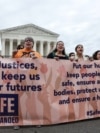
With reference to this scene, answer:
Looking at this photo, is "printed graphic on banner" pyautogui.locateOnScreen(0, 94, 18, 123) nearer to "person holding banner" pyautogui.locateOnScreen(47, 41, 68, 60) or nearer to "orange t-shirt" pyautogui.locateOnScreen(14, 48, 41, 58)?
"orange t-shirt" pyautogui.locateOnScreen(14, 48, 41, 58)

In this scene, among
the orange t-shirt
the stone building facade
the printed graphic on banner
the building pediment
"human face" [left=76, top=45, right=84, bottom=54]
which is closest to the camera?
the printed graphic on banner

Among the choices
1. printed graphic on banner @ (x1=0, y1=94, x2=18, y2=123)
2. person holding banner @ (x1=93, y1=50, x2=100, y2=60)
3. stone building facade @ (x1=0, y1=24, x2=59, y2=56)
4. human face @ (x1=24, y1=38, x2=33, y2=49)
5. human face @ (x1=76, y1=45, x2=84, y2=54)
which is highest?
stone building facade @ (x1=0, y1=24, x2=59, y2=56)

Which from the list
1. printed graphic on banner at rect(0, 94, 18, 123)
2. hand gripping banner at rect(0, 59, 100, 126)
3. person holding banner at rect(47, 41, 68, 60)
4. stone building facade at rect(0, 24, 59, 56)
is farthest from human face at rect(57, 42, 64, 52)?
stone building facade at rect(0, 24, 59, 56)

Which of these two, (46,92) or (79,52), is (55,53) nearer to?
(79,52)

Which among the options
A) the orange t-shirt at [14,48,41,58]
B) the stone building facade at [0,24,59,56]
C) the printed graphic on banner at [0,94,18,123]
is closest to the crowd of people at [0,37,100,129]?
the orange t-shirt at [14,48,41,58]

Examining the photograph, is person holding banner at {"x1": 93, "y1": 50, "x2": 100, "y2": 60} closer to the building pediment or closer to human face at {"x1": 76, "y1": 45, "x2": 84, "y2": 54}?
human face at {"x1": 76, "y1": 45, "x2": 84, "y2": 54}

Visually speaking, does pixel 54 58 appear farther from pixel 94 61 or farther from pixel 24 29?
pixel 24 29

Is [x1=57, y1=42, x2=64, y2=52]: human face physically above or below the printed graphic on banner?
above

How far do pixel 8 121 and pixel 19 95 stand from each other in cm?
48

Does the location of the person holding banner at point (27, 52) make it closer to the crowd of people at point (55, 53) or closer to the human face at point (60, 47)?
the crowd of people at point (55, 53)

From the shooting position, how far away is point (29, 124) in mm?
7578

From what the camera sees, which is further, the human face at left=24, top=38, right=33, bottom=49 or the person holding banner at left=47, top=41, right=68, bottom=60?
the person holding banner at left=47, top=41, right=68, bottom=60

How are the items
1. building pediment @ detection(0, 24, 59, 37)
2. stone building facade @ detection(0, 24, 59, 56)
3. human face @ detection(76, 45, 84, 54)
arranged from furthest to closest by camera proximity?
building pediment @ detection(0, 24, 59, 37), stone building facade @ detection(0, 24, 59, 56), human face @ detection(76, 45, 84, 54)

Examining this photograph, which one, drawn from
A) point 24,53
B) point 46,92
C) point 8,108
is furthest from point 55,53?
point 8,108
